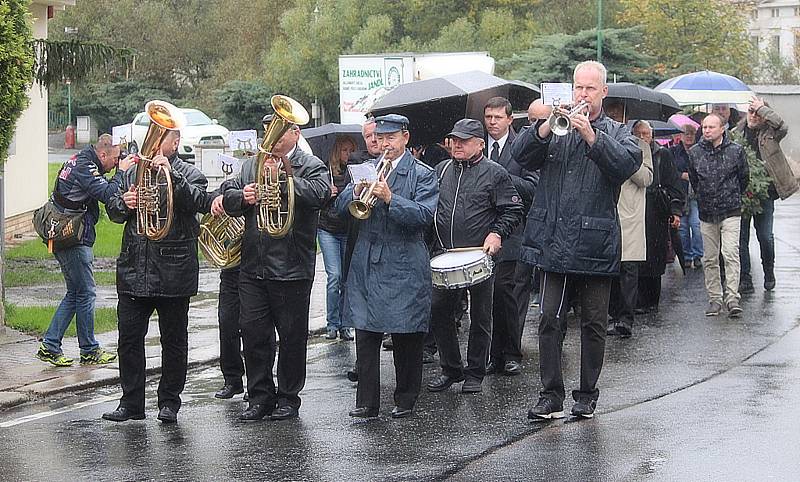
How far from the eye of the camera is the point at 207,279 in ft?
54.0

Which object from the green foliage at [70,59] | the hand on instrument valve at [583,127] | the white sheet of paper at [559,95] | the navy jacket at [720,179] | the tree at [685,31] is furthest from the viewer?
the tree at [685,31]

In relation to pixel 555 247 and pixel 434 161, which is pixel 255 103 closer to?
pixel 434 161

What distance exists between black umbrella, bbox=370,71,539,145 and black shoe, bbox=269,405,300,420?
354 cm

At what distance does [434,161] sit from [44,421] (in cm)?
451

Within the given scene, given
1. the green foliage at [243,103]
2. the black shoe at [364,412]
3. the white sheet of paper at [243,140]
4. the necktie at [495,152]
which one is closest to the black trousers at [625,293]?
the necktie at [495,152]

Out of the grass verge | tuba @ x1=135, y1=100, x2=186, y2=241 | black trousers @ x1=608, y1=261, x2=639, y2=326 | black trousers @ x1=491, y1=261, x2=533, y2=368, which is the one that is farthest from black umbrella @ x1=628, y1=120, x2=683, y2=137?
tuba @ x1=135, y1=100, x2=186, y2=241

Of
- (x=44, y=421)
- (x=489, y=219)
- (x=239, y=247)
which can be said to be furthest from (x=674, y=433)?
(x=44, y=421)

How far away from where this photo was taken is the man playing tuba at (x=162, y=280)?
8.58m

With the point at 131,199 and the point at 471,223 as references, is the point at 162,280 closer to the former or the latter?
the point at 131,199

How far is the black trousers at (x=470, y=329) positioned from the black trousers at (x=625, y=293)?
8.47 feet

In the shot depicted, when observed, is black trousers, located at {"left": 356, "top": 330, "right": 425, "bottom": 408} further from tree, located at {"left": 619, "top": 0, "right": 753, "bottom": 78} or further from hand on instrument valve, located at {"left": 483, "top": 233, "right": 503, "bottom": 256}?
tree, located at {"left": 619, "top": 0, "right": 753, "bottom": 78}

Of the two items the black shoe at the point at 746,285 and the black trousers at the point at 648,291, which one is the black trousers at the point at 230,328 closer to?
the black trousers at the point at 648,291

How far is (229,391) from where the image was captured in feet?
31.7

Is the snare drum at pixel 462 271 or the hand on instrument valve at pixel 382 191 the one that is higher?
the hand on instrument valve at pixel 382 191
